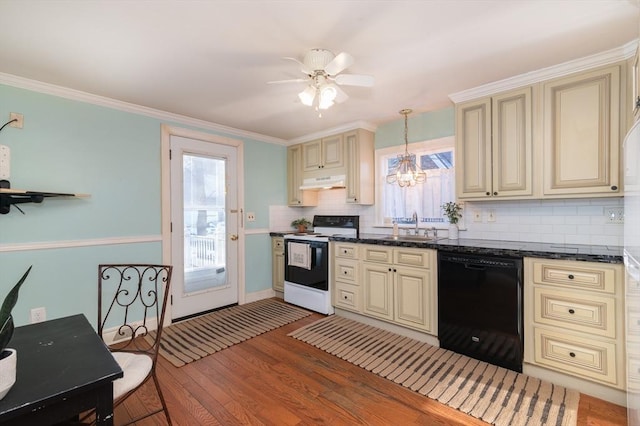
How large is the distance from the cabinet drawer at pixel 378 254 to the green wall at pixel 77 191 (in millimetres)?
2278

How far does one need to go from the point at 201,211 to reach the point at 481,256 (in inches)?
119

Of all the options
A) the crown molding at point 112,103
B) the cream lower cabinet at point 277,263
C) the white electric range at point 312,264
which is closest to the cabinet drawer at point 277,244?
the cream lower cabinet at point 277,263

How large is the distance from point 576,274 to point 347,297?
205 centimetres

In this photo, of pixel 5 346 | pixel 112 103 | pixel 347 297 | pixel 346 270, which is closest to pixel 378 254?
pixel 346 270

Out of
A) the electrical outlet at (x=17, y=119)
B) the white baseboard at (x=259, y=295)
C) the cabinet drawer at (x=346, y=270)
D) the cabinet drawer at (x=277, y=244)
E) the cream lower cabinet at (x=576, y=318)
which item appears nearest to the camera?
the cream lower cabinet at (x=576, y=318)

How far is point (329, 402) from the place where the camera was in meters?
1.92

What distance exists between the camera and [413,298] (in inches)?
109

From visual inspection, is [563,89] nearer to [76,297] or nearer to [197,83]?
[197,83]

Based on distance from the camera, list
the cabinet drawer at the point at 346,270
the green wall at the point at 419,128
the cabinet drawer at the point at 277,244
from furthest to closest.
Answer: the cabinet drawer at the point at 277,244 → the cabinet drawer at the point at 346,270 → the green wall at the point at 419,128

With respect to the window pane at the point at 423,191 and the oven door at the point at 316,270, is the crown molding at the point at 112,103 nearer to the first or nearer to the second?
the oven door at the point at 316,270

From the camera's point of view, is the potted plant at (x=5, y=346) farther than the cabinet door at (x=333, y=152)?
No

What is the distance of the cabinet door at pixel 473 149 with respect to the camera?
259cm

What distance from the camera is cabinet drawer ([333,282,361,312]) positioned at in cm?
324

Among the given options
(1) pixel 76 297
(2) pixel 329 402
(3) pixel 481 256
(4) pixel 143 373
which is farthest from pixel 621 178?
(1) pixel 76 297
